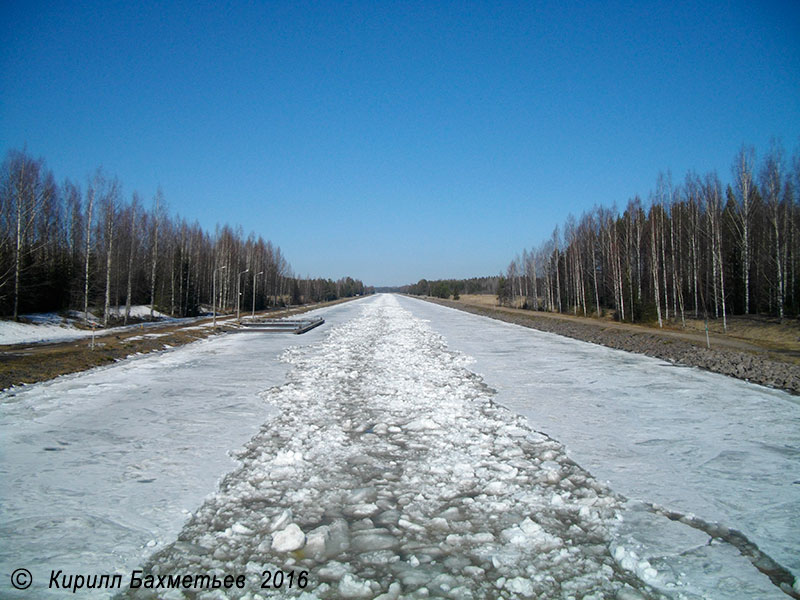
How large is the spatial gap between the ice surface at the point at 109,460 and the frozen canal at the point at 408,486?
3cm

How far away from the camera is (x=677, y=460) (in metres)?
5.48

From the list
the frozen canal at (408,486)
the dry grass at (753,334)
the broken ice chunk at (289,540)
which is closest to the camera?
the frozen canal at (408,486)

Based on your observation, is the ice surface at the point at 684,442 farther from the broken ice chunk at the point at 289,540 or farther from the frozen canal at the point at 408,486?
the broken ice chunk at the point at 289,540

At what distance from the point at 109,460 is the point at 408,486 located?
3.61m

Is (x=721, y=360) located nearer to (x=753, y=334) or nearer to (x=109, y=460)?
(x=753, y=334)

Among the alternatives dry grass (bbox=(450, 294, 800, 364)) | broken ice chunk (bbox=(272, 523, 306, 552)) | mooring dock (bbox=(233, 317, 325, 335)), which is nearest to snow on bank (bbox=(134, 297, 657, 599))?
broken ice chunk (bbox=(272, 523, 306, 552))

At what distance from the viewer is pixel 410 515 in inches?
158

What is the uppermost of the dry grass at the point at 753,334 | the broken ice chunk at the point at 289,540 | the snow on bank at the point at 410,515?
the broken ice chunk at the point at 289,540

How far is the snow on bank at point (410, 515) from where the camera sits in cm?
308

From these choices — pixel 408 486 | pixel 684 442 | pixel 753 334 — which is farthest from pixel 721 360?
pixel 753 334

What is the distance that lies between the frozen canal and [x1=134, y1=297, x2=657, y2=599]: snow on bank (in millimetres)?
20

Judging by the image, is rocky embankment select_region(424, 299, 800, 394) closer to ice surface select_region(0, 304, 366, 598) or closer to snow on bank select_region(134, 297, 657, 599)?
snow on bank select_region(134, 297, 657, 599)

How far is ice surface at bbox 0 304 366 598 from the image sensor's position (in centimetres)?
344

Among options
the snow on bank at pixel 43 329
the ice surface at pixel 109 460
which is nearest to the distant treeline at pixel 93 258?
the snow on bank at pixel 43 329
